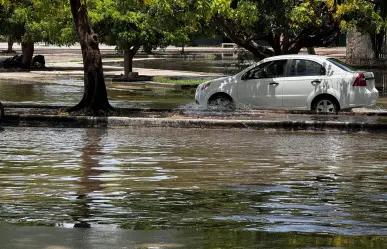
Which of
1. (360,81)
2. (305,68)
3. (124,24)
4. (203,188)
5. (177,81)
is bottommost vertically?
(203,188)

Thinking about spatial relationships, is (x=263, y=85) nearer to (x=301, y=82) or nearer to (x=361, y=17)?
(x=301, y=82)

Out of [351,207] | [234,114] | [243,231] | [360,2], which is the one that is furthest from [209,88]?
[243,231]

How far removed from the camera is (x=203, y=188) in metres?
11.6

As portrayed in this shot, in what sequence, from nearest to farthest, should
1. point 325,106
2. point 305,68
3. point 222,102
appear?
point 325,106, point 305,68, point 222,102

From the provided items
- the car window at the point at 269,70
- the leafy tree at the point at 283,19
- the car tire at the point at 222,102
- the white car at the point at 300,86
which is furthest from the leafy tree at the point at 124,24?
the car window at the point at 269,70

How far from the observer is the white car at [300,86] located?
22.4 m

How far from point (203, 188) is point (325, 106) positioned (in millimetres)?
11579

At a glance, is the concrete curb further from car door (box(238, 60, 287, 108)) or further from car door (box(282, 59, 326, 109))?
car door (box(238, 60, 287, 108))

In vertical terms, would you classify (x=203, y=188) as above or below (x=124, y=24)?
below

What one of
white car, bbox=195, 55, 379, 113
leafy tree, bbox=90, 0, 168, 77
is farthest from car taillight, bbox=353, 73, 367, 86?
leafy tree, bbox=90, 0, 168, 77

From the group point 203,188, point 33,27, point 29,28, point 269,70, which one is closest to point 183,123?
point 269,70

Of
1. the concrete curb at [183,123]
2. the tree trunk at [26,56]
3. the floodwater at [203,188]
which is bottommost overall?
the floodwater at [203,188]

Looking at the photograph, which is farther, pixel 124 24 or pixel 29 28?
pixel 29 28

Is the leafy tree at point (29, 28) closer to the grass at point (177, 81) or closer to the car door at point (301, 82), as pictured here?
the grass at point (177, 81)
